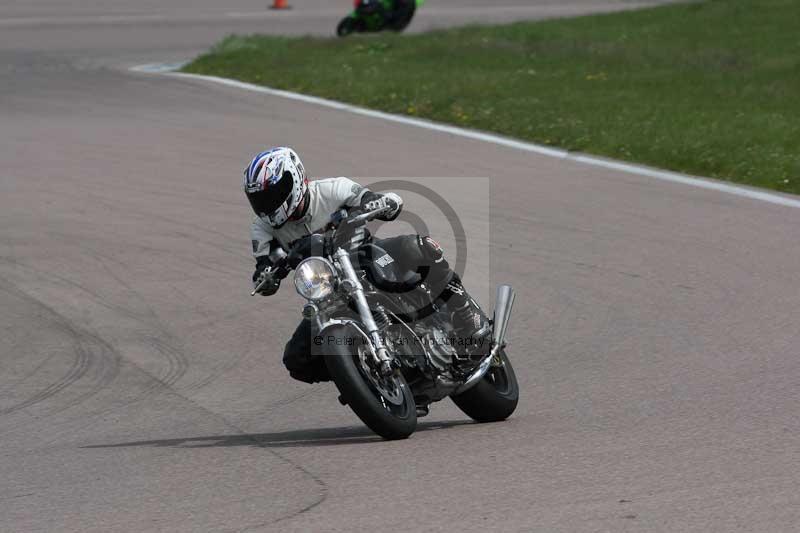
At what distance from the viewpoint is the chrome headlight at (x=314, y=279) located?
663 centimetres

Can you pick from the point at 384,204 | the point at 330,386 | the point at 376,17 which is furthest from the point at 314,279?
the point at 376,17

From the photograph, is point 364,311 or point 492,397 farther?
point 492,397

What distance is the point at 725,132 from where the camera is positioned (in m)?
16.5

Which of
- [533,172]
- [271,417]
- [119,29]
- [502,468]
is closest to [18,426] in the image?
[271,417]

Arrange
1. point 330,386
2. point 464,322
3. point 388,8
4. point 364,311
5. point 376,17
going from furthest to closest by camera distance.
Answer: point 388,8, point 376,17, point 330,386, point 464,322, point 364,311

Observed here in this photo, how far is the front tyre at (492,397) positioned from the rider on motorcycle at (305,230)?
0.31m

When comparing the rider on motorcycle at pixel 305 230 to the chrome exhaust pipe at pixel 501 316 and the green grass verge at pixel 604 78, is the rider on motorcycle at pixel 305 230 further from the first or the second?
the green grass verge at pixel 604 78

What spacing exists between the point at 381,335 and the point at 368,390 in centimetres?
34

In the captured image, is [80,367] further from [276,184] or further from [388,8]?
[388,8]

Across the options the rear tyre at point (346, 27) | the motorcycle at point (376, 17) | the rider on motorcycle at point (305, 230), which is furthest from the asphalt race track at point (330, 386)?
the motorcycle at point (376, 17)

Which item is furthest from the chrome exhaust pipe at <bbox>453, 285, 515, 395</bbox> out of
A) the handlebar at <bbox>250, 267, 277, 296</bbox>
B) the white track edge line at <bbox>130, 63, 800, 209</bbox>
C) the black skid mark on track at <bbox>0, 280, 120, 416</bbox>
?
the white track edge line at <bbox>130, 63, 800, 209</bbox>

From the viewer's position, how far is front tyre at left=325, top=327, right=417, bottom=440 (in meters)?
6.59

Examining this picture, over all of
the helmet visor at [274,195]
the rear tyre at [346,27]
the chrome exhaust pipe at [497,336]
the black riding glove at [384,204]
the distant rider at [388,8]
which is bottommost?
the rear tyre at [346,27]

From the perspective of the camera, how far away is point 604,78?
21.1 m
